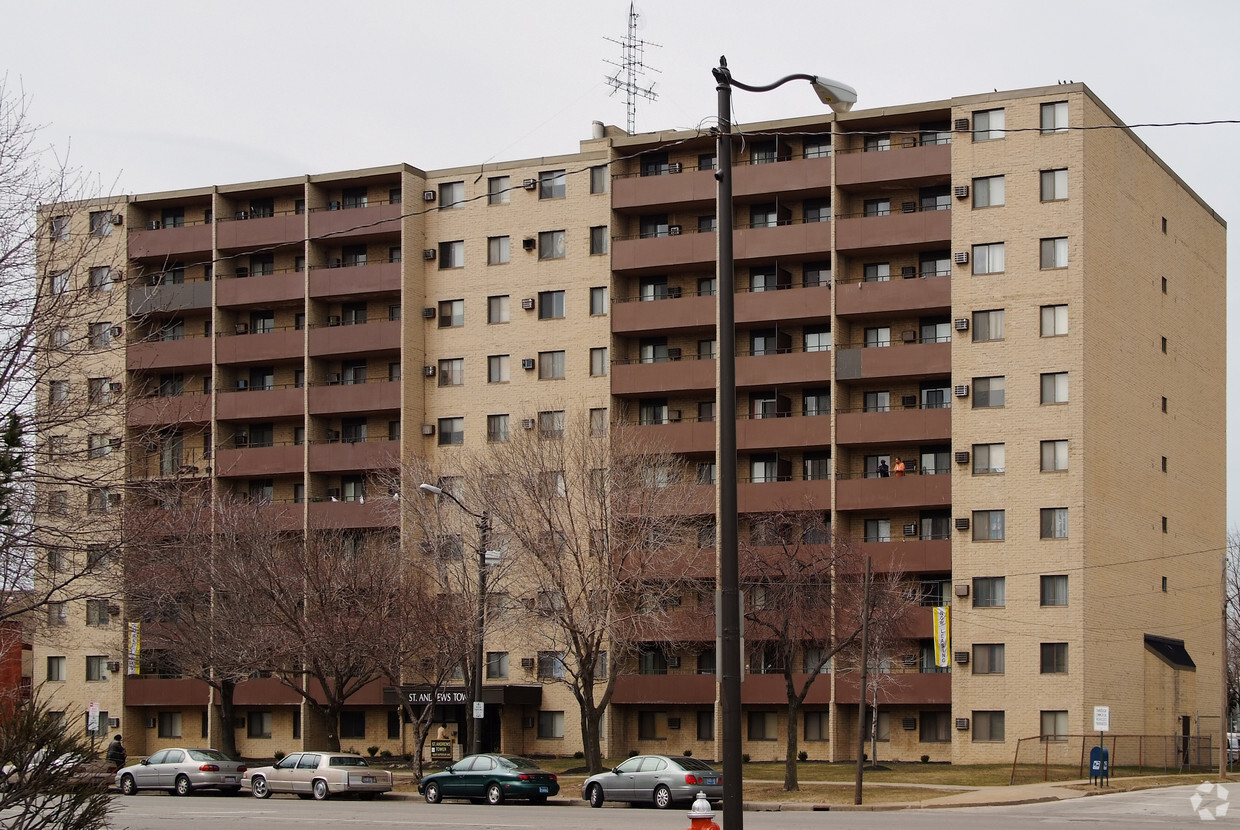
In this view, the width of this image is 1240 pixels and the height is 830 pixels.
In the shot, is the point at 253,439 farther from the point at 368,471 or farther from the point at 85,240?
the point at 85,240

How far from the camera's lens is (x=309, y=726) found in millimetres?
72625

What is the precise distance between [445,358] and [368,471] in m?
6.60

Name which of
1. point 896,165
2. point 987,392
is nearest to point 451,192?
point 896,165

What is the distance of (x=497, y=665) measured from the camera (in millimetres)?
71438

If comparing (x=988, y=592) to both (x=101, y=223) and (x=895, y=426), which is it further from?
(x=101, y=223)

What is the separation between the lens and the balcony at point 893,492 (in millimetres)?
64125

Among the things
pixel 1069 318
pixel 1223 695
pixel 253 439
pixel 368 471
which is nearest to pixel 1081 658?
pixel 1223 695

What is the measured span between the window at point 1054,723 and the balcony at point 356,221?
3497 cm

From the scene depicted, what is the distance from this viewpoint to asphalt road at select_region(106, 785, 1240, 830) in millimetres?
30906

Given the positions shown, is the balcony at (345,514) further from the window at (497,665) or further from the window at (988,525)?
the window at (988,525)

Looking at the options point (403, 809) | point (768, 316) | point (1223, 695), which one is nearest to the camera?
point (403, 809)

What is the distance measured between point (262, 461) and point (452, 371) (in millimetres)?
9986

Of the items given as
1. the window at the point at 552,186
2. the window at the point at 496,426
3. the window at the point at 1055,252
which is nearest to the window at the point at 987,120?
the window at the point at 1055,252

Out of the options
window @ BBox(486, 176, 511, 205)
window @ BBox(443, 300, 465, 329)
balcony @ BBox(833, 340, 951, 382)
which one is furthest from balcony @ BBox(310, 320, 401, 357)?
balcony @ BBox(833, 340, 951, 382)
